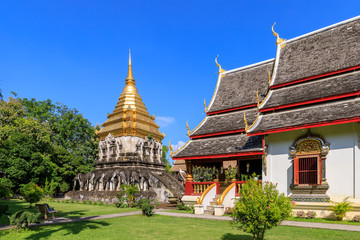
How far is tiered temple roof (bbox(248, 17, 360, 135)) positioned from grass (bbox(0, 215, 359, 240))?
508 cm

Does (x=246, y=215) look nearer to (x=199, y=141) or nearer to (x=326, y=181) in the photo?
(x=326, y=181)

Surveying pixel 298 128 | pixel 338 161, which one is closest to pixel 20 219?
pixel 298 128

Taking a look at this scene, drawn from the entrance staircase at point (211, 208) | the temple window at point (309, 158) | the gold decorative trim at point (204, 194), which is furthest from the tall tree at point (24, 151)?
the temple window at point (309, 158)

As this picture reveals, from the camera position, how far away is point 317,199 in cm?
1266

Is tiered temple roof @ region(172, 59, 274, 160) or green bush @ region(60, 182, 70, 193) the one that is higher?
tiered temple roof @ region(172, 59, 274, 160)

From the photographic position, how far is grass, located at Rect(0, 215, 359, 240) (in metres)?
8.82

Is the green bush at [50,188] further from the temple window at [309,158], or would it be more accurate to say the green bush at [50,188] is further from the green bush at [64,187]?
the temple window at [309,158]

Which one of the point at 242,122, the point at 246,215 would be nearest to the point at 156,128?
the point at 242,122

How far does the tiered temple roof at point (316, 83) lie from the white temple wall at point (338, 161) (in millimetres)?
729

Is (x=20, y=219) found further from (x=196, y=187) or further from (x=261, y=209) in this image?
(x=196, y=187)

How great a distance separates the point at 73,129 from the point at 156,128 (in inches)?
476

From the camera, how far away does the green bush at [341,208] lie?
11539mm

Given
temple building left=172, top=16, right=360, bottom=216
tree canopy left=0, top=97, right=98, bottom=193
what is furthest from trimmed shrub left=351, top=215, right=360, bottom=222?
tree canopy left=0, top=97, right=98, bottom=193

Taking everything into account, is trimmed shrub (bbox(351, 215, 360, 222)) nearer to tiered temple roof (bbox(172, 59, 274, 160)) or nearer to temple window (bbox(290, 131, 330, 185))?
temple window (bbox(290, 131, 330, 185))
